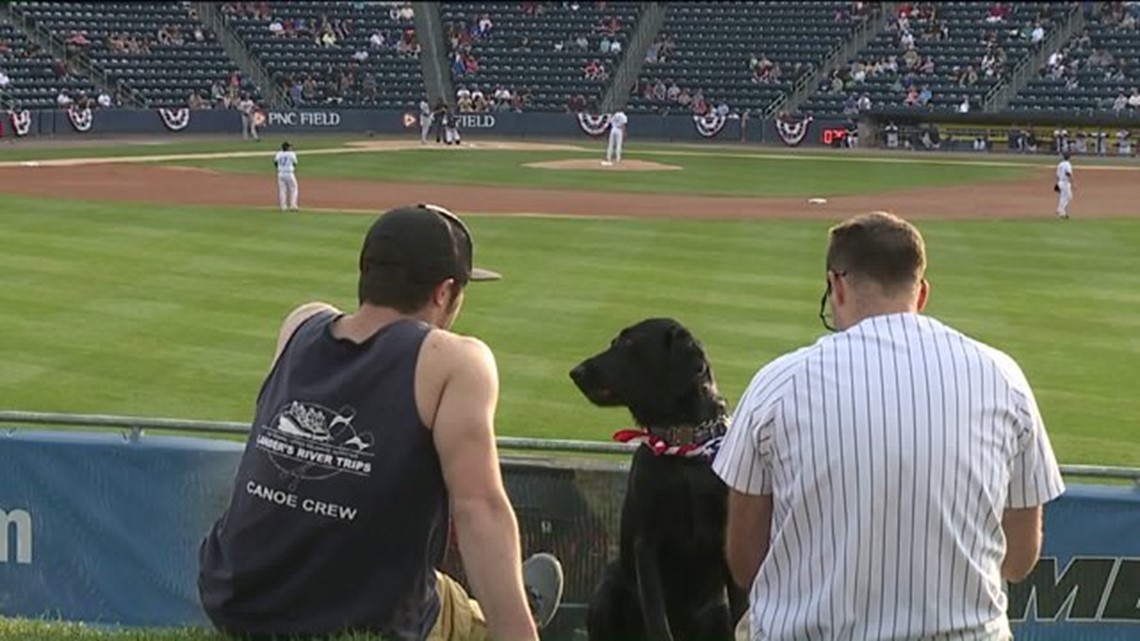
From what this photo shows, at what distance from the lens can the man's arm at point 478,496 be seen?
4.09 metres

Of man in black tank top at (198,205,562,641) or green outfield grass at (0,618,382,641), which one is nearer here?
man in black tank top at (198,205,562,641)

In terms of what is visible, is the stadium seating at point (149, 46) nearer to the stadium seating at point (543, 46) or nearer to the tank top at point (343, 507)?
the stadium seating at point (543, 46)

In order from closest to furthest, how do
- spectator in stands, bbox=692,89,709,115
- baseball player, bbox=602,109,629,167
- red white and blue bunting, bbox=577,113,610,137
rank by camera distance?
baseball player, bbox=602,109,629,167 → red white and blue bunting, bbox=577,113,610,137 → spectator in stands, bbox=692,89,709,115

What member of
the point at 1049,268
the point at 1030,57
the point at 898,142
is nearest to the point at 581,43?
the point at 898,142

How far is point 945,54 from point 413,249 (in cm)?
5555

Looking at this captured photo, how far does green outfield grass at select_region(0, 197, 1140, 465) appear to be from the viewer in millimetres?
14688

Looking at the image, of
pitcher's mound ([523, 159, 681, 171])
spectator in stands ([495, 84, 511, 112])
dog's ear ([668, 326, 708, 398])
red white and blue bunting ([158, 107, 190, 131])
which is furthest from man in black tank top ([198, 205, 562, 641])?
spectator in stands ([495, 84, 511, 112])

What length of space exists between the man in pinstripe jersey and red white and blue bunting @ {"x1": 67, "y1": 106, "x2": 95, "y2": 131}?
52118mm

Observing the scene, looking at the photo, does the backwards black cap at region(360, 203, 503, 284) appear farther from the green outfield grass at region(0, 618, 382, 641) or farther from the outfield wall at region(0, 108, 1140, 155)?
the outfield wall at region(0, 108, 1140, 155)

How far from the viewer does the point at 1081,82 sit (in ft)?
177

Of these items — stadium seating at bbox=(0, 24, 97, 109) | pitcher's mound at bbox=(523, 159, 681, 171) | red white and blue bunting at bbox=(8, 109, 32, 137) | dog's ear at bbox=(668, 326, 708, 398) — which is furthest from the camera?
stadium seating at bbox=(0, 24, 97, 109)

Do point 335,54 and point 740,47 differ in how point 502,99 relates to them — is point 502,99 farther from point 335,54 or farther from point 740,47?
point 740,47

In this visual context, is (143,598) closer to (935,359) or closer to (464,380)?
(464,380)

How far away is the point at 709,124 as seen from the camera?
56406mm
